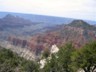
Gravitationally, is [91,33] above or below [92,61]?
below

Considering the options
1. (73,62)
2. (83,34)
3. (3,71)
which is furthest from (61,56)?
(83,34)

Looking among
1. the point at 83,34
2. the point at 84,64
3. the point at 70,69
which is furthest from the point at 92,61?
the point at 83,34

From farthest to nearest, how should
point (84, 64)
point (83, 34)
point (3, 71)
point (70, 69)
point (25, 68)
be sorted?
1. point (83, 34)
2. point (25, 68)
3. point (70, 69)
4. point (84, 64)
5. point (3, 71)

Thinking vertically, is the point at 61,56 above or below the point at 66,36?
above

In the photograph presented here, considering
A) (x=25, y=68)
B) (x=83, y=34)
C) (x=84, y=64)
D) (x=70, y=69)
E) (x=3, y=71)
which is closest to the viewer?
(x=3, y=71)

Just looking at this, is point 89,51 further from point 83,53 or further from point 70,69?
point 70,69

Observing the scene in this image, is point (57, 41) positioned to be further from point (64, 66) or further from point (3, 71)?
point (3, 71)

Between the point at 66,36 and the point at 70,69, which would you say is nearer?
the point at 70,69

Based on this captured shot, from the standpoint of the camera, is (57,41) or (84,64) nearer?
(84,64)

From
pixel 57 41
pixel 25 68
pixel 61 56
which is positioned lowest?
pixel 57 41
